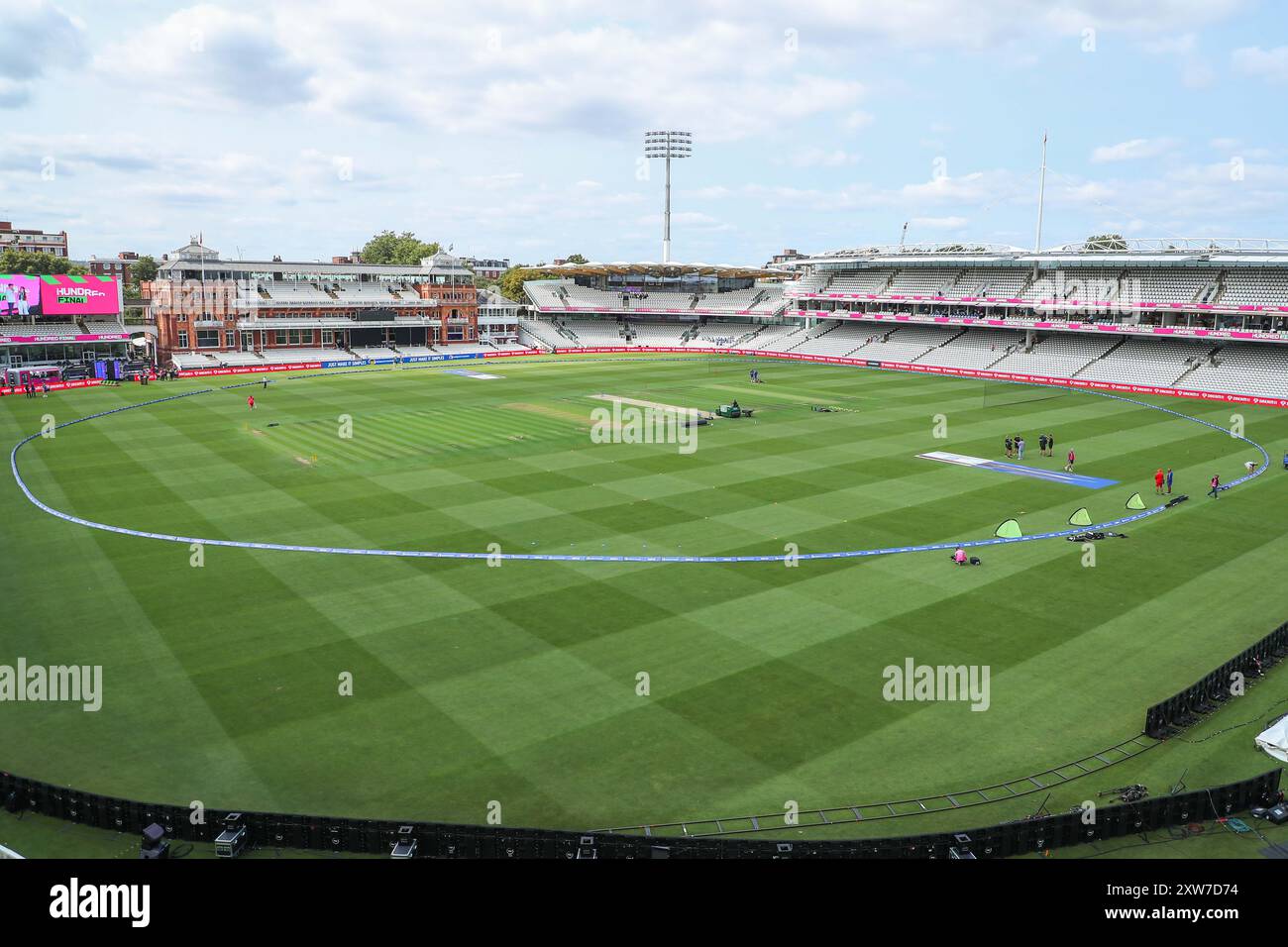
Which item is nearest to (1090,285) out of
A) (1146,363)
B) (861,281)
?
(1146,363)

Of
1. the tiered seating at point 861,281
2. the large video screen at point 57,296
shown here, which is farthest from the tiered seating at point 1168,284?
the large video screen at point 57,296

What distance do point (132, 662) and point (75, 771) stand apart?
513cm

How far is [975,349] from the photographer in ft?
321

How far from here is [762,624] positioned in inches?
1013

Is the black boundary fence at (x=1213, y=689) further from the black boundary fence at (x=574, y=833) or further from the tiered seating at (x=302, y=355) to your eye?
the tiered seating at (x=302, y=355)

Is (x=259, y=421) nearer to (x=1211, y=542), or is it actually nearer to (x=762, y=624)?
(x=762, y=624)

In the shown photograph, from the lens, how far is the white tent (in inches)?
741

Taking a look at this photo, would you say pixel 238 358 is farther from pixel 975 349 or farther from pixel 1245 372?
pixel 1245 372

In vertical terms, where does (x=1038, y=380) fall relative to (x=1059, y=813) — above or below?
above

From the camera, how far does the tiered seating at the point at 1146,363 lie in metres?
79.7

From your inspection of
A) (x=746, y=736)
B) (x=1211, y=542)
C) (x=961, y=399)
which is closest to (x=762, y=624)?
(x=746, y=736)

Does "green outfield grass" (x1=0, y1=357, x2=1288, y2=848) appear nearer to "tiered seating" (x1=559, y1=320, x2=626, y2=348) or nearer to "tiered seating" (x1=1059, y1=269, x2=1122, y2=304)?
"tiered seating" (x1=1059, y1=269, x2=1122, y2=304)

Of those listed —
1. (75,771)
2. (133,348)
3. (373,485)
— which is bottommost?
(75,771)

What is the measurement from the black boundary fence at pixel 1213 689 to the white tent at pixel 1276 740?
141 cm
